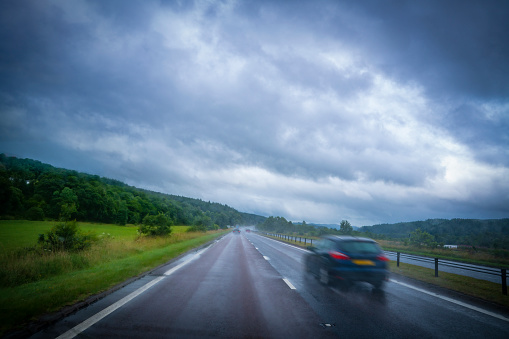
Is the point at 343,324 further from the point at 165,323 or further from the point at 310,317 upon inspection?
the point at 165,323

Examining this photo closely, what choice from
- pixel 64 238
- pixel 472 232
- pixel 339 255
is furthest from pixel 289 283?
pixel 472 232

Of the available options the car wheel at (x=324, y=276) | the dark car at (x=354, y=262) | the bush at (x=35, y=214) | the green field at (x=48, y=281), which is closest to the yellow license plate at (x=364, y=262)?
the dark car at (x=354, y=262)

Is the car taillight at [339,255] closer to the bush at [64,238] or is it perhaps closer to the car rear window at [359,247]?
the car rear window at [359,247]

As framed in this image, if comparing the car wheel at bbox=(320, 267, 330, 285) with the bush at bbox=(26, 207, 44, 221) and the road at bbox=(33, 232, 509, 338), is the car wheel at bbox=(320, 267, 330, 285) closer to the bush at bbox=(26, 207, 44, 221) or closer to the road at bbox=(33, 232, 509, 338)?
the road at bbox=(33, 232, 509, 338)

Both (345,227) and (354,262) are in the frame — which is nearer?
(354,262)

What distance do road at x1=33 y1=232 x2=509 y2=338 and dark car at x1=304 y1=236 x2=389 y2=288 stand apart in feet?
1.45

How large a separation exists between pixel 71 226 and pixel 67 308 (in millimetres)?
10039

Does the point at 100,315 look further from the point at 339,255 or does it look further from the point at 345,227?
the point at 345,227

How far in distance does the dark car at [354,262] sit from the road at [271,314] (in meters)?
0.44

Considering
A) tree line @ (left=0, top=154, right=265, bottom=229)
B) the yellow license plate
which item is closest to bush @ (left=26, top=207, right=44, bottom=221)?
tree line @ (left=0, top=154, right=265, bottom=229)

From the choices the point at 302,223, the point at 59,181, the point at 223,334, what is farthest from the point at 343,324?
the point at 302,223

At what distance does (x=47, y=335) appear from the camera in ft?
13.0

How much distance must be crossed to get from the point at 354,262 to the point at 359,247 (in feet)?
1.84

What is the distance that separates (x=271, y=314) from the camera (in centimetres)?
548
